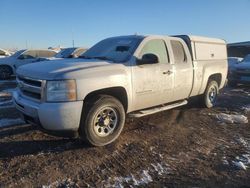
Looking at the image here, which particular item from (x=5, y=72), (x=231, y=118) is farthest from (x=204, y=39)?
(x=5, y=72)

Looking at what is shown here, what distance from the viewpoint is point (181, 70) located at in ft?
21.1

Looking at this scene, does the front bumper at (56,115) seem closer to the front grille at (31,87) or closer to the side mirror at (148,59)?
the front grille at (31,87)

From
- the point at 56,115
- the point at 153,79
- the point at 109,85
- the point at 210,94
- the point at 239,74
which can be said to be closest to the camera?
the point at 56,115

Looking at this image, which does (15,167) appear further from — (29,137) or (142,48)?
(142,48)

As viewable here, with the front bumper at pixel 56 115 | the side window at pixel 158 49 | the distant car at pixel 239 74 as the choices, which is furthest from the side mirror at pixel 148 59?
the distant car at pixel 239 74

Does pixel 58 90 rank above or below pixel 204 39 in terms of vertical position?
below

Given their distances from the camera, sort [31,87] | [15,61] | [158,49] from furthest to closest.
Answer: [15,61]
[158,49]
[31,87]

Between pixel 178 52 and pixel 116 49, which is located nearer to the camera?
pixel 116 49

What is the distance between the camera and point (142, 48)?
18.7 ft

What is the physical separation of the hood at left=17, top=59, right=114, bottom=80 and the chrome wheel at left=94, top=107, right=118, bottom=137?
0.76m

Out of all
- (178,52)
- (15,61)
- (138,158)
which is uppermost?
(15,61)

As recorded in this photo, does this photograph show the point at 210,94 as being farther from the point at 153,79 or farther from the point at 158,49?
the point at 153,79

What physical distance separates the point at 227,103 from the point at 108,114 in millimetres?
5352

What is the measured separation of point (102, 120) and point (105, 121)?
6cm
